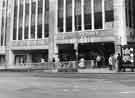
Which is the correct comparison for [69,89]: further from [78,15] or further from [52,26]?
[52,26]

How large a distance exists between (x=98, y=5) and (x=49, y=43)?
1182cm

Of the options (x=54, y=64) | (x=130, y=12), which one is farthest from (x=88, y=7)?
(x=54, y=64)

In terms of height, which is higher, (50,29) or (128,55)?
(50,29)

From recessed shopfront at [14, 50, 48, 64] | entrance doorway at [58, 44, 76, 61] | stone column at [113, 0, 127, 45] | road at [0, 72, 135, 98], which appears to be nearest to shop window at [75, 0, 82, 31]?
entrance doorway at [58, 44, 76, 61]

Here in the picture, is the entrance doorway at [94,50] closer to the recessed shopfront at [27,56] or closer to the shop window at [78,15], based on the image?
the shop window at [78,15]

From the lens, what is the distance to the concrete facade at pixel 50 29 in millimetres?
33344

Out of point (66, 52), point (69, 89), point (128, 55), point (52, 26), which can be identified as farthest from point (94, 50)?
point (69, 89)

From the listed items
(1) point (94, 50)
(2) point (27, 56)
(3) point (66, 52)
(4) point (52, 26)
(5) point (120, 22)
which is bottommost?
(2) point (27, 56)

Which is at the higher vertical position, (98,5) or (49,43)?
(98,5)

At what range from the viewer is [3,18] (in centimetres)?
5156

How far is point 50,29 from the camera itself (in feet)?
133

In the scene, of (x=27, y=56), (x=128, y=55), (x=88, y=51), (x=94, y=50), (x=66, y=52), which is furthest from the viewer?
(x=27, y=56)

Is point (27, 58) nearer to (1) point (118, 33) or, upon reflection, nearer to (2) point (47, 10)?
(2) point (47, 10)

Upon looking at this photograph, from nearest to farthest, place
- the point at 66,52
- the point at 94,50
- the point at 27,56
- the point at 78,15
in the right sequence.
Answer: the point at 78,15 → the point at 94,50 → the point at 66,52 → the point at 27,56
